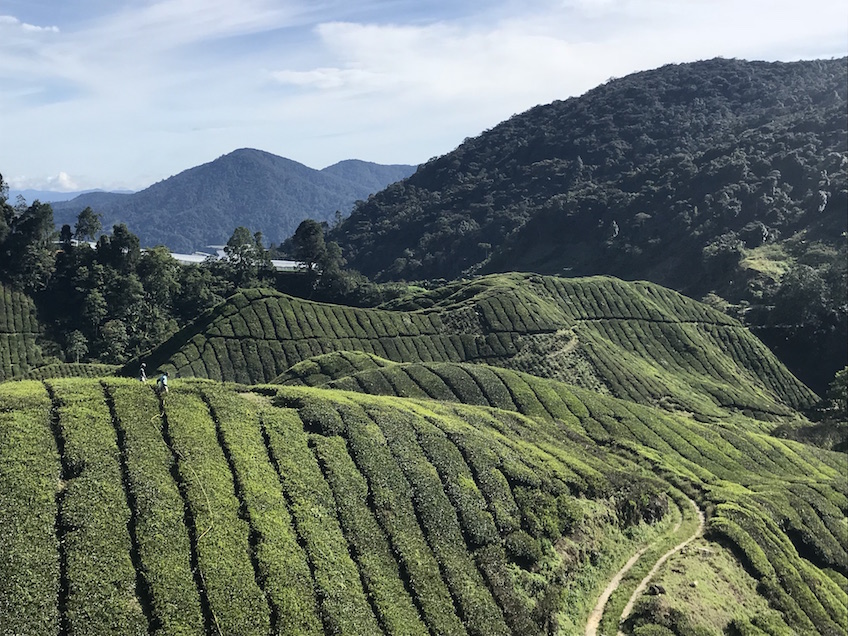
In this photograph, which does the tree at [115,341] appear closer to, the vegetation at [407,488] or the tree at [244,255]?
the vegetation at [407,488]

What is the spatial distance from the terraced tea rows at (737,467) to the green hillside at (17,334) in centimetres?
5877

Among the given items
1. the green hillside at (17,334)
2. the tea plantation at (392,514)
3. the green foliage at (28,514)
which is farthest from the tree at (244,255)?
the green foliage at (28,514)

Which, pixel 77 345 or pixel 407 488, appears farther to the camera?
pixel 77 345

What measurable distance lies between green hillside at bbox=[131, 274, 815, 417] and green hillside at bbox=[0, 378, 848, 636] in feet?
127

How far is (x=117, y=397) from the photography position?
2903cm

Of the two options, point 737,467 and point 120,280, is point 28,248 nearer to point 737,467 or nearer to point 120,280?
point 120,280

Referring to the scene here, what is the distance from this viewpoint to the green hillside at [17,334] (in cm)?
9444

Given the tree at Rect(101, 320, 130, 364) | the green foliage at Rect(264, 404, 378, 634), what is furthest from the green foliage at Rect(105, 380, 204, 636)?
the tree at Rect(101, 320, 130, 364)

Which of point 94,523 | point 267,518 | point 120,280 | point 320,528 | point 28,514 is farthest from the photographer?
point 120,280

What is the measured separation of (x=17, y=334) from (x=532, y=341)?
280ft

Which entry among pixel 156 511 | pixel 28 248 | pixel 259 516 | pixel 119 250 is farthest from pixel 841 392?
pixel 28 248

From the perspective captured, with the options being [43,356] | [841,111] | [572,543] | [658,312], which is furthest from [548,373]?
[841,111]

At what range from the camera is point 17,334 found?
101m

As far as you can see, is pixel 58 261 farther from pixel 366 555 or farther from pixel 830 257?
pixel 830 257
